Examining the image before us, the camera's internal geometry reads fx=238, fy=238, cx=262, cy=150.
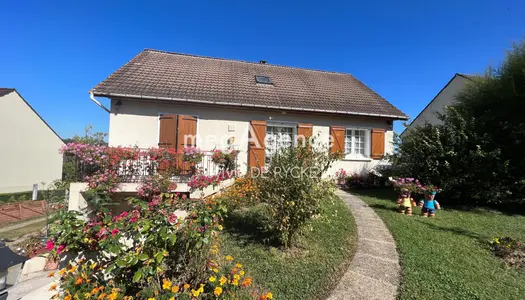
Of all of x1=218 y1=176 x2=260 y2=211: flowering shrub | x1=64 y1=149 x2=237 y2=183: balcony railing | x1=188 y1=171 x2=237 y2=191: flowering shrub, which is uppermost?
x1=64 y1=149 x2=237 y2=183: balcony railing

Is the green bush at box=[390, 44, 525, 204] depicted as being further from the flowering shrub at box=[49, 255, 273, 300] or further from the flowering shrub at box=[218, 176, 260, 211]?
the flowering shrub at box=[49, 255, 273, 300]

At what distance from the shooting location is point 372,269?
3283mm

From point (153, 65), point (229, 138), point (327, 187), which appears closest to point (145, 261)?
point (327, 187)

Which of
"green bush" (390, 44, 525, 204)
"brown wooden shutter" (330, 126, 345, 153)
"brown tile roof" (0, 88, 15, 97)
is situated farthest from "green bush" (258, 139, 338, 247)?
"brown tile roof" (0, 88, 15, 97)

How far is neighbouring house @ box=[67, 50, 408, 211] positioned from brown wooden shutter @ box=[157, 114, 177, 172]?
1.2 inches

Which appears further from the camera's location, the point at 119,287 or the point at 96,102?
the point at 96,102

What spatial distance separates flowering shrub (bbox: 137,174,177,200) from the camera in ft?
18.7

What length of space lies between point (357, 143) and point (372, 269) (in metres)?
7.34

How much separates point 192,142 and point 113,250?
625cm

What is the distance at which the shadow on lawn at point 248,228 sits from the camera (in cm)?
405

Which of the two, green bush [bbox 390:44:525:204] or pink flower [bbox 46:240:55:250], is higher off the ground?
green bush [bbox 390:44:525:204]

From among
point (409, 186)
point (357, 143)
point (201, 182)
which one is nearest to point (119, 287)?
point (201, 182)

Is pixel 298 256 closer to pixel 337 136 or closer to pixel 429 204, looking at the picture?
pixel 429 204

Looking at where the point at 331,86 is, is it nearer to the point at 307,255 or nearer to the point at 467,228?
the point at 467,228
